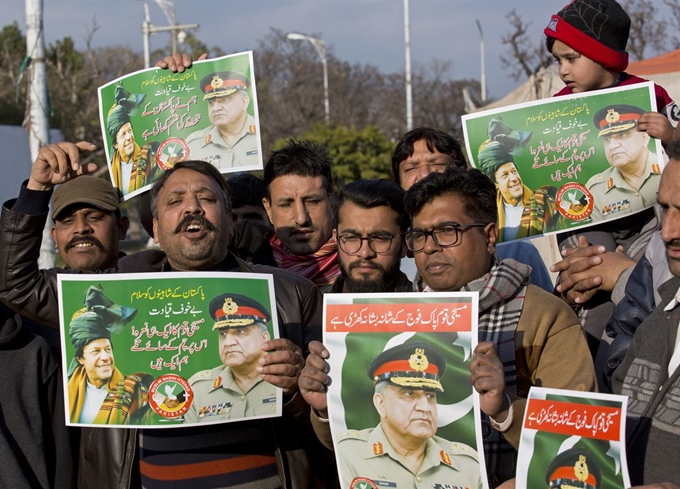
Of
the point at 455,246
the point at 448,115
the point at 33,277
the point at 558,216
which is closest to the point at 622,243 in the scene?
the point at 558,216

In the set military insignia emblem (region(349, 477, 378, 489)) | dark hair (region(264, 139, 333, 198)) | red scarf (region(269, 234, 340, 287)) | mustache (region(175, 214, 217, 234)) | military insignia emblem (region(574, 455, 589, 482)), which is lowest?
military insignia emblem (region(349, 477, 378, 489))

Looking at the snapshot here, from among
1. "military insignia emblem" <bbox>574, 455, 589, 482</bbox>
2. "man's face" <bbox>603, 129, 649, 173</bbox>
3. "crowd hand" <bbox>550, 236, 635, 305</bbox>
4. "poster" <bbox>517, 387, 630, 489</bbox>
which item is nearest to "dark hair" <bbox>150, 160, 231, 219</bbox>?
"crowd hand" <bbox>550, 236, 635, 305</bbox>

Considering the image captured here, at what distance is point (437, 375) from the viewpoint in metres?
2.70

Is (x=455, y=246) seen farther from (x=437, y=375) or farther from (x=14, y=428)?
(x=14, y=428)

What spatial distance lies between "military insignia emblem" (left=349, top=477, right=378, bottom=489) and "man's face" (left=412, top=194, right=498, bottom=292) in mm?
669

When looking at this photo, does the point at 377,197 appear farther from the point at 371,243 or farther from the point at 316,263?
the point at 316,263

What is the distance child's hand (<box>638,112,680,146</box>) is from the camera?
11.2ft

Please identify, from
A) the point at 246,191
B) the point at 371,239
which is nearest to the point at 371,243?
the point at 371,239

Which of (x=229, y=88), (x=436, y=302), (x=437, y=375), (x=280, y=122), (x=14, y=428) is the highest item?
(x=280, y=122)

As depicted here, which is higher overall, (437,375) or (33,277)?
(33,277)

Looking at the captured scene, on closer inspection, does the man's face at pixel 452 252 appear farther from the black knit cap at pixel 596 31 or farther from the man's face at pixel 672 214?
the black knit cap at pixel 596 31

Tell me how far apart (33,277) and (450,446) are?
1.77 metres

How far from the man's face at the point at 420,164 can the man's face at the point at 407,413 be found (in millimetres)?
1676

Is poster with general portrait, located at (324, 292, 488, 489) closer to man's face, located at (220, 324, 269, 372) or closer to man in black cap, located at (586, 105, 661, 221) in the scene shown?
man's face, located at (220, 324, 269, 372)
